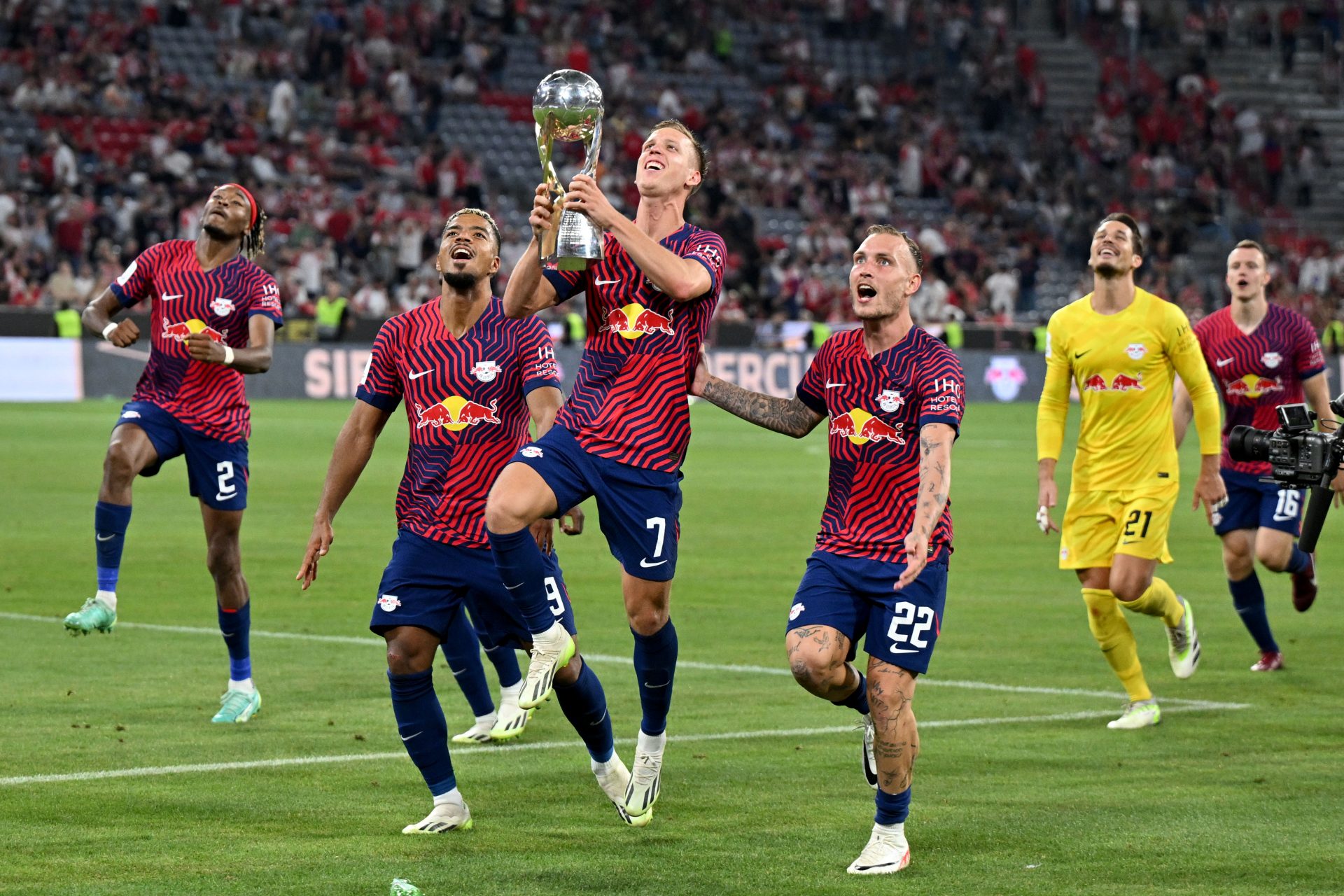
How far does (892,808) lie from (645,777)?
3.57 ft

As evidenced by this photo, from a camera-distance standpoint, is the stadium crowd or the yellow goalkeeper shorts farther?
the stadium crowd

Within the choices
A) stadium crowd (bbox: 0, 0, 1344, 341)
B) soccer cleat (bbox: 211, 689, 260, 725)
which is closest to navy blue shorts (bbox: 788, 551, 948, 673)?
soccer cleat (bbox: 211, 689, 260, 725)

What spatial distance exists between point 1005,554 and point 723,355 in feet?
58.6

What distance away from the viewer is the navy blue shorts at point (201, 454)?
32.3 feet

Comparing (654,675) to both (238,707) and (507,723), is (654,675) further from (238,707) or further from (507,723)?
(238,707)

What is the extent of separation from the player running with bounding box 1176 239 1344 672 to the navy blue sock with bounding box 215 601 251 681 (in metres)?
5.40

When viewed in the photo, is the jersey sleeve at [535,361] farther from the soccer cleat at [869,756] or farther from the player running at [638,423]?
the soccer cleat at [869,756]

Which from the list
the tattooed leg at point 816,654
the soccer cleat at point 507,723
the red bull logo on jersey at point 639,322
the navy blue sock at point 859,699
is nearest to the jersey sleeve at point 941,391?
the tattooed leg at point 816,654

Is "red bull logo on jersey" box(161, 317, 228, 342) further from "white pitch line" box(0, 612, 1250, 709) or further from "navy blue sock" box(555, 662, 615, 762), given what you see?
"navy blue sock" box(555, 662, 615, 762)

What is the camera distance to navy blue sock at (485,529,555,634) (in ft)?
22.8

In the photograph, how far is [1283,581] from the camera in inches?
613

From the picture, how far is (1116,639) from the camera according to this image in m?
9.77

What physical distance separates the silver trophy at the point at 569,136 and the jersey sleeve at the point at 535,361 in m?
0.67

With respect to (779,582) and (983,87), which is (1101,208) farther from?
(779,582)
